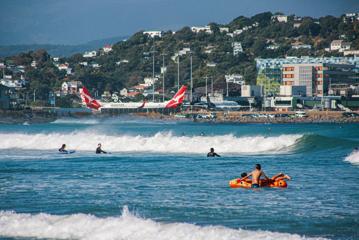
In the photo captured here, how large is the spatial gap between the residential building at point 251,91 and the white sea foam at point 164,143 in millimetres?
100008

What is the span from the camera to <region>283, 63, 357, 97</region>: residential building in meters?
161

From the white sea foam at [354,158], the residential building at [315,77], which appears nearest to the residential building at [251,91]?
the residential building at [315,77]

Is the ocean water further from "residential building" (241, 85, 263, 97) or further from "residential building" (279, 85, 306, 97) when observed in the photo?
"residential building" (241, 85, 263, 97)

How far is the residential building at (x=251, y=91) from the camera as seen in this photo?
16212cm

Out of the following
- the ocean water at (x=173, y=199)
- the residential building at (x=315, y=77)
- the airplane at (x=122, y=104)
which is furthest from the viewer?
the residential building at (x=315, y=77)

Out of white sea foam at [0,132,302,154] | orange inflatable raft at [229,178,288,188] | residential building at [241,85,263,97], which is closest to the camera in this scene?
orange inflatable raft at [229,178,288,188]

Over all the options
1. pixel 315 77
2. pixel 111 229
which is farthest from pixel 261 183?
pixel 315 77

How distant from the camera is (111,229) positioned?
70.8 ft

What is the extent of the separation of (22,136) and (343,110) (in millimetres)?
85849

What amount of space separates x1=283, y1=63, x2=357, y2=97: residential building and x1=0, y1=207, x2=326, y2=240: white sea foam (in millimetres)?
138505

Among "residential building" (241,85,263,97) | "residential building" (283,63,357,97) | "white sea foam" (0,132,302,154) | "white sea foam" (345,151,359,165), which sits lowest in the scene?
"white sea foam" (0,132,302,154)

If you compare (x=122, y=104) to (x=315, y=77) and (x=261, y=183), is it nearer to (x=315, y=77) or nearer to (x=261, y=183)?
(x=315, y=77)

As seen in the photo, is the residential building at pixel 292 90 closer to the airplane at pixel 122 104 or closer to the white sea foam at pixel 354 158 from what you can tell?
the airplane at pixel 122 104

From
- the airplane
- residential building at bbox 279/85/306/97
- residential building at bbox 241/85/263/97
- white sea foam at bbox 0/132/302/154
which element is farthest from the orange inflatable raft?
residential building at bbox 241/85/263/97
